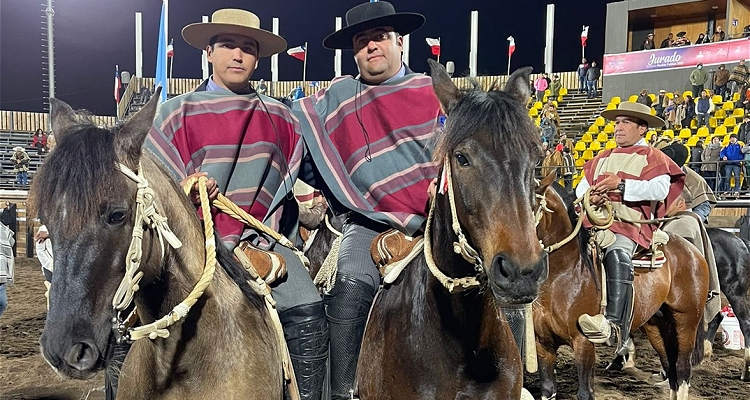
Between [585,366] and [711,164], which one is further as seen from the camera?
[711,164]

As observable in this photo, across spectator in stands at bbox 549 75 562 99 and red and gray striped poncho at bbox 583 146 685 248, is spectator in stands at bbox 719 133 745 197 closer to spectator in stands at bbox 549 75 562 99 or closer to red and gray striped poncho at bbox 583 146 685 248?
red and gray striped poncho at bbox 583 146 685 248

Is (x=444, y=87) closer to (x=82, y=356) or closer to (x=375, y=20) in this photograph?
(x=375, y=20)

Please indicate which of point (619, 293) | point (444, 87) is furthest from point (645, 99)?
point (444, 87)

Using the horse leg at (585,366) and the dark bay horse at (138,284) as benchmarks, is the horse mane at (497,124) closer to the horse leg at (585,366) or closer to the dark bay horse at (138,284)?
the dark bay horse at (138,284)

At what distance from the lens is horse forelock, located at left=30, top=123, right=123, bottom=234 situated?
5.62ft

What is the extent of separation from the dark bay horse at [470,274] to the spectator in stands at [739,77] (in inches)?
898

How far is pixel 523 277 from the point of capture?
1.98 metres

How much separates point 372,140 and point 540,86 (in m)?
25.7

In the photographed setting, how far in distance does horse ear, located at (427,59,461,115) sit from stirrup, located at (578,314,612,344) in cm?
325

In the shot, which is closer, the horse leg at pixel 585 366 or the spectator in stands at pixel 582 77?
the horse leg at pixel 585 366

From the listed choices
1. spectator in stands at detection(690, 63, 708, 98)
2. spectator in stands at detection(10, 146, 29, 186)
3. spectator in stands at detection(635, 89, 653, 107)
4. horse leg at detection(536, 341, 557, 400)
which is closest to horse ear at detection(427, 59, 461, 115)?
horse leg at detection(536, 341, 557, 400)

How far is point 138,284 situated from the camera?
1.91 metres

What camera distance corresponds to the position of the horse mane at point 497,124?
217 cm

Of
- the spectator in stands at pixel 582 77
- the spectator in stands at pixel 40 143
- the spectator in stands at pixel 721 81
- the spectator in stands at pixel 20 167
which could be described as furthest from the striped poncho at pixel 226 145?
the spectator in stands at pixel 582 77
